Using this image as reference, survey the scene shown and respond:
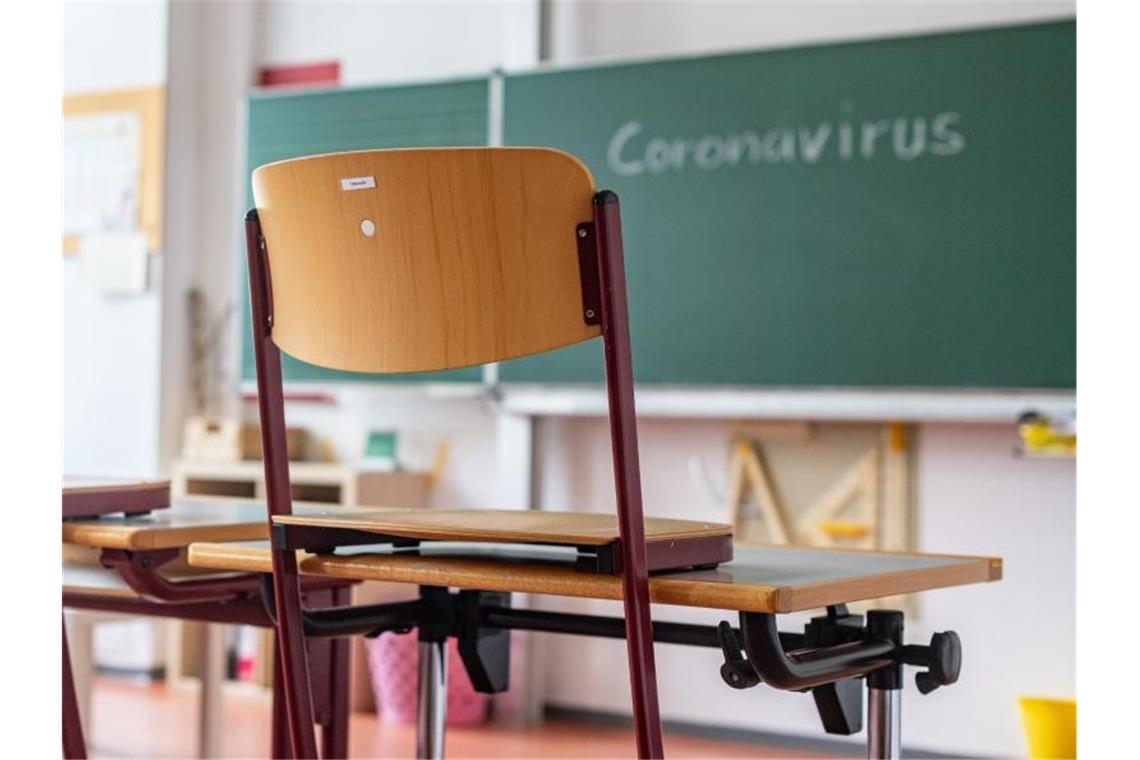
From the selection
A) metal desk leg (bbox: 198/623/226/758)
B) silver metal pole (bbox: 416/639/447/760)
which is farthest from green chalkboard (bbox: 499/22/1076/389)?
silver metal pole (bbox: 416/639/447/760)

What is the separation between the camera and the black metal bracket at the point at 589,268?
1127 millimetres

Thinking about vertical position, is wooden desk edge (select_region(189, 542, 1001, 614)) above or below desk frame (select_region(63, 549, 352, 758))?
above

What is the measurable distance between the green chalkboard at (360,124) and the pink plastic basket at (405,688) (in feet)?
2.40

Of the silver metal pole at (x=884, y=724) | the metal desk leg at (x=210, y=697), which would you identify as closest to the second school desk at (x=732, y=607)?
the silver metal pole at (x=884, y=724)

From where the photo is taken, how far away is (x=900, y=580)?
122 centimetres

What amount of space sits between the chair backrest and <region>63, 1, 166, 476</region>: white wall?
11.9 ft

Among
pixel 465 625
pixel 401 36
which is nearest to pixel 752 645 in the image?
pixel 465 625

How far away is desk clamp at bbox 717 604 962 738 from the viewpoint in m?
1.14

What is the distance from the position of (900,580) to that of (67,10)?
4.52m

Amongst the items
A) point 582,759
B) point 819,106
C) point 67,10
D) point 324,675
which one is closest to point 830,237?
point 819,106

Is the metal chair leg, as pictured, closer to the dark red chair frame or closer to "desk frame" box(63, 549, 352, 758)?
the dark red chair frame

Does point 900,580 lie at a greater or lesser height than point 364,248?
lesser

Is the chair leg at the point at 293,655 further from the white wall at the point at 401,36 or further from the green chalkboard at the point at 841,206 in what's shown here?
the white wall at the point at 401,36
